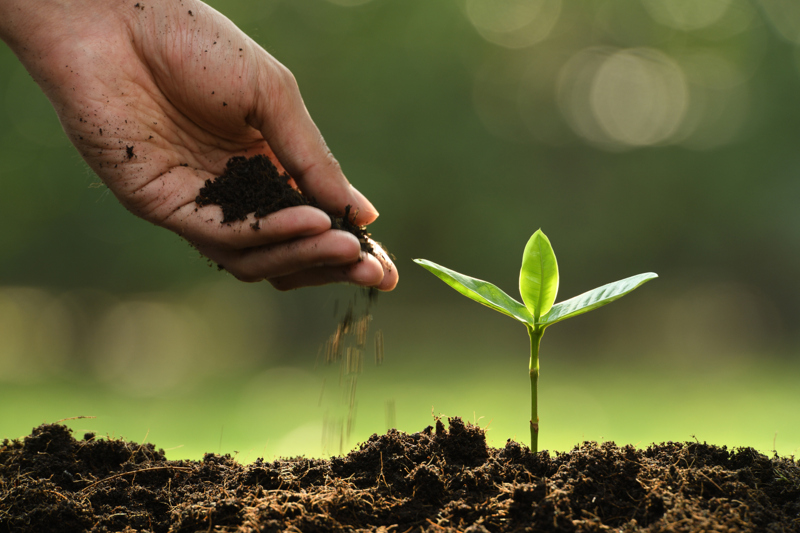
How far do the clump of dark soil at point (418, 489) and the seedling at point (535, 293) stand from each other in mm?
160

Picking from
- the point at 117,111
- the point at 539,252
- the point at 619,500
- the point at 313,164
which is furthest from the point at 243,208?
the point at 619,500

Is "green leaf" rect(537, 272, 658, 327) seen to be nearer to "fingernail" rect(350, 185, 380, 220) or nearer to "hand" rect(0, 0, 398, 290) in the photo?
"hand" rect(0, 0, 398, 290)

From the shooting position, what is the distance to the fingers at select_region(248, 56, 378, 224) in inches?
63.0

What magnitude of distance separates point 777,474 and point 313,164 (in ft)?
4.68

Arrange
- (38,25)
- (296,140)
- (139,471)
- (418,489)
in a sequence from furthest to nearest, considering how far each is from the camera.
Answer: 1. (296,140)
2. (38,25)
3. (139,471)
4. (418,489)

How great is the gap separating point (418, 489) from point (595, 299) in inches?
19.7

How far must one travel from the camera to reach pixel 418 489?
3.10ft

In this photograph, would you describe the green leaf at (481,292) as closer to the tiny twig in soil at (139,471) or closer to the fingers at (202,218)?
the fingers at (202,218)

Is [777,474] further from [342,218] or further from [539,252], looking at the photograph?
[342,218]

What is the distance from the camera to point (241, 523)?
0.86m

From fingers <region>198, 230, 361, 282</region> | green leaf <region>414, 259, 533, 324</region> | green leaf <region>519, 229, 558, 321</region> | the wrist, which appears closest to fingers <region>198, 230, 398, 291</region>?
fingers <region>198, 230, 361, 282</region>

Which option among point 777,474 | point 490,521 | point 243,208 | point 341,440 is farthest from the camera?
point 243,208

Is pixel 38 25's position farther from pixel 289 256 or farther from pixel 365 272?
pixel 365 272

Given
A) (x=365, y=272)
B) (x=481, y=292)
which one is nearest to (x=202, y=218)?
(x=365, y=272)
